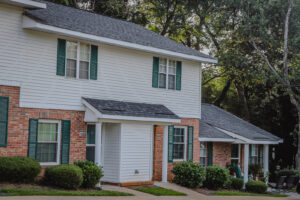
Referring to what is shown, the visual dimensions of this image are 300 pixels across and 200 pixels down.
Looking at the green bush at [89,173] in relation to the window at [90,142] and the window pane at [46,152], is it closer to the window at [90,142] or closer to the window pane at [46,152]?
the window pane at [46,152]

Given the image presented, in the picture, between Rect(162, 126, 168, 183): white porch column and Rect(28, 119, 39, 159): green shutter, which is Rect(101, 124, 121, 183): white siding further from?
Rect(28, 119, 39, 159): green shutter

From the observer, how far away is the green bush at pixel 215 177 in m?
20.4

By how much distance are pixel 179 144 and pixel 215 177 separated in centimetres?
260

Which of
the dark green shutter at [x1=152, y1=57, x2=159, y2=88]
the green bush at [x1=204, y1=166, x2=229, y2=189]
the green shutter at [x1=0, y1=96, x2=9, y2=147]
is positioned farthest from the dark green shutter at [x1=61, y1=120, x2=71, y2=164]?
the green bush at [x1=204, y1=166, x2=229, y2=189]

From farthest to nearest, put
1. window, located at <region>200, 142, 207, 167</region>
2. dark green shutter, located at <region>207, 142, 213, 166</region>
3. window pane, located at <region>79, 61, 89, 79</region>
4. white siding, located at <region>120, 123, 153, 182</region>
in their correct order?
dark green shutter, located at <region>207, 142, 213, 166</region>
window, located at <region>200, 142, 207, 167</region>
white siding, located at <region>120, 123, 153, 182</region>
window pane, located at <region>79, 61, 89, 79</region>

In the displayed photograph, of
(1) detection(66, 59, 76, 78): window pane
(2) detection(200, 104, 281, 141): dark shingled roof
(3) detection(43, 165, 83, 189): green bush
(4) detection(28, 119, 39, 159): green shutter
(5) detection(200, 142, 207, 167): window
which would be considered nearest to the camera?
(3) detection(43, 165, 83, 189): green bush

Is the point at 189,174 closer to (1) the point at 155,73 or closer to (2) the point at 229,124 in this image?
(1) the point at 155,73

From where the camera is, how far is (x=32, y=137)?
1617 cm

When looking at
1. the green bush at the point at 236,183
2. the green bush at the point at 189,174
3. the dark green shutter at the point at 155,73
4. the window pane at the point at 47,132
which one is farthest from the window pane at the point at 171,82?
the window pane at the point at 47,132

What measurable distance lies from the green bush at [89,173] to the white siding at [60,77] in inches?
95.3

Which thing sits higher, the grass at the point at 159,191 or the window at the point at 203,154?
the window at the point at 203,154

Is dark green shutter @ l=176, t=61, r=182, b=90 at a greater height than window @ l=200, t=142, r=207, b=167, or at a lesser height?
greater

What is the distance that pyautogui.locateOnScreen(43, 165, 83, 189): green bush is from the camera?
1525cm

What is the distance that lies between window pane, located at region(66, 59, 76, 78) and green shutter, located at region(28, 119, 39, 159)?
2388mm
